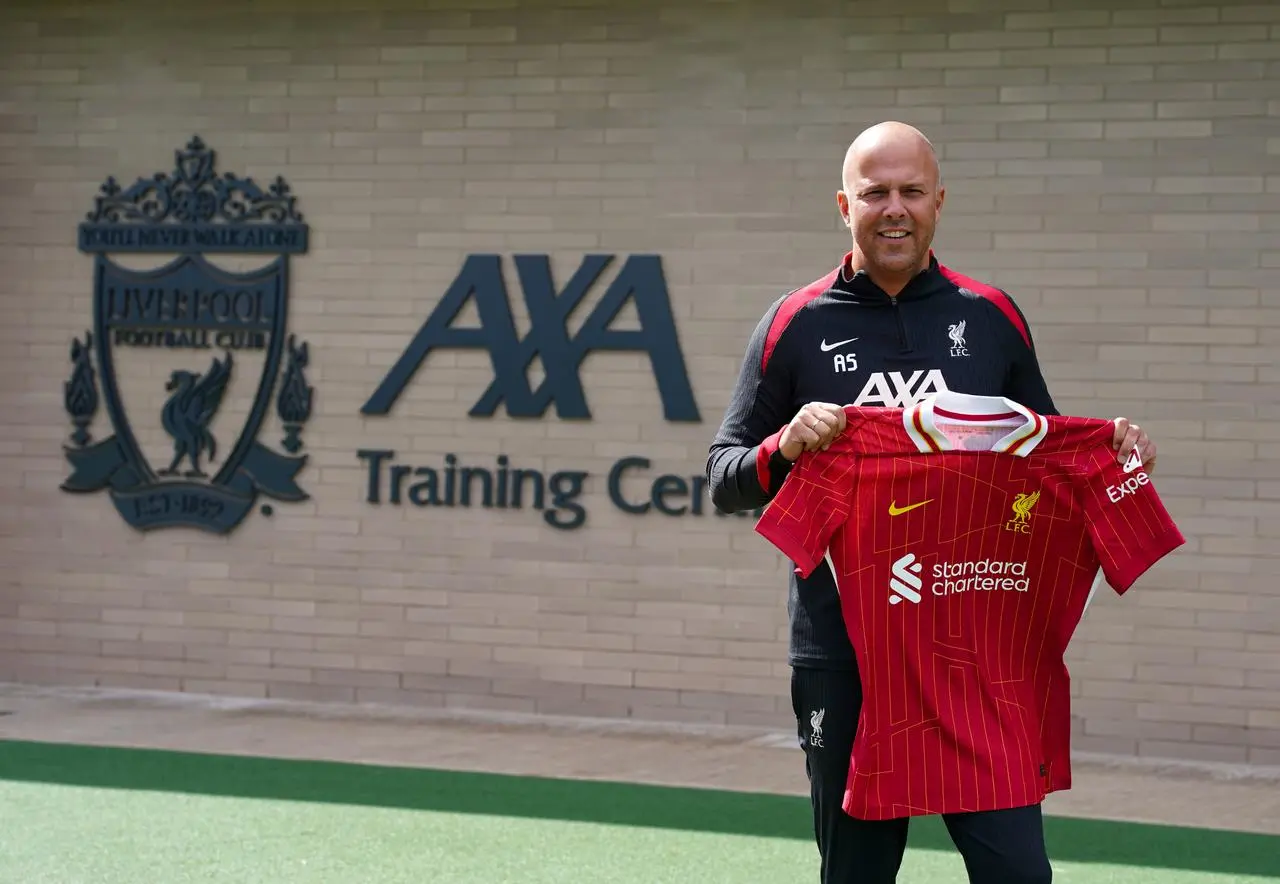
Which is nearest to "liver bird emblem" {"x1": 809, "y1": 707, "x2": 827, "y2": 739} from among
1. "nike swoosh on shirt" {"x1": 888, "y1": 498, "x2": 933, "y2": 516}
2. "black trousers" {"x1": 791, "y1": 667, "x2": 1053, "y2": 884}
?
"black trousers" {"x1": 791, "y1": 667, "x2": 1053, "y2": 884}

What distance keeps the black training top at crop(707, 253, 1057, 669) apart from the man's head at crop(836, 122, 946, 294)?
0.10 meters

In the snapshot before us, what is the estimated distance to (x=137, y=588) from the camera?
8664 mm

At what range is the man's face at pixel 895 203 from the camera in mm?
3400

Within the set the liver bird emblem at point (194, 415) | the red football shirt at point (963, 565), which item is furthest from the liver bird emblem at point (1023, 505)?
the liver bird emblem at point (194, 415)

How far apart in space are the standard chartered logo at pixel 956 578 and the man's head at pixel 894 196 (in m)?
0.59

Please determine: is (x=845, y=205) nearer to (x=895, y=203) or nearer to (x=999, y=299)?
(x=895, y=203)

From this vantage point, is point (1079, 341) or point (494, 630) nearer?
point (1079, 341)

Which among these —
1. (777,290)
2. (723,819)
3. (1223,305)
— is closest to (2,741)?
(723,819)

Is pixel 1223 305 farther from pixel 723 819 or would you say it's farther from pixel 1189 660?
pixel 723 819

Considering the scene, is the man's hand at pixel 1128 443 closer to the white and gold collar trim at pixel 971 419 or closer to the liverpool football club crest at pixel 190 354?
the white and gold collar trim at pixel 971 419

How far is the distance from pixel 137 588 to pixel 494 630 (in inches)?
74.6

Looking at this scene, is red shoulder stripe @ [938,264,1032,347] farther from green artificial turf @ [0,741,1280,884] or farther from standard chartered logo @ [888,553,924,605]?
green artificial turf @ [0,741,1280,884]

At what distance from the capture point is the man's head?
3.40m

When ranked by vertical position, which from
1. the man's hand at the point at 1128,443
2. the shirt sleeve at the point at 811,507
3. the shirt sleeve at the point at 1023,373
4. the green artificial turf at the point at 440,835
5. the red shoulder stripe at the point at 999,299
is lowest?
the green artificial turf at the point at 440,835
